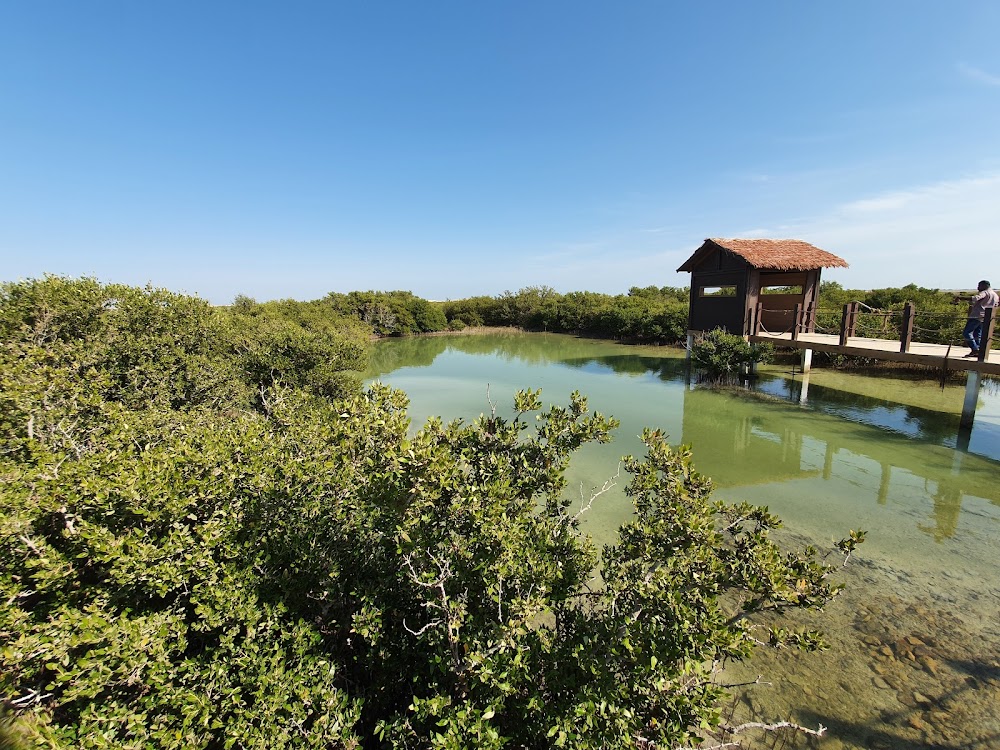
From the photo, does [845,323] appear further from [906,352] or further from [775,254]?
[775,254]

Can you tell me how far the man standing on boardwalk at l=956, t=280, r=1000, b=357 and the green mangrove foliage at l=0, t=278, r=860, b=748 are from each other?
461 inches

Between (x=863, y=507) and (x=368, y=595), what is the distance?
28.1ft

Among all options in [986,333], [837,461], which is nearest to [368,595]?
[837,461]

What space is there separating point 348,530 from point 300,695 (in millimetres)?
1068

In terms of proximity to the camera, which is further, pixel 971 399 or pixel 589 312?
pixel 589 312

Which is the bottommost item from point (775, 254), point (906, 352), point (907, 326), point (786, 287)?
point (906, 352)

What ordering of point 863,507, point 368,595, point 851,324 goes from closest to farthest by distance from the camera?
point 368,595
point 863,507
point 851,324

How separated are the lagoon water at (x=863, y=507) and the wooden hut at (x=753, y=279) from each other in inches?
101

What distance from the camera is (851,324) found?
15133 mm

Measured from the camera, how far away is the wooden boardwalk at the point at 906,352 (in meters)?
10.1

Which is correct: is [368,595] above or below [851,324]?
below


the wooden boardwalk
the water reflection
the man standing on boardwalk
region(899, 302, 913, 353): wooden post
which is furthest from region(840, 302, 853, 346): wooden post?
the man standing on boardwalk

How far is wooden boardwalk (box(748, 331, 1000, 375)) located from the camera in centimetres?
1009

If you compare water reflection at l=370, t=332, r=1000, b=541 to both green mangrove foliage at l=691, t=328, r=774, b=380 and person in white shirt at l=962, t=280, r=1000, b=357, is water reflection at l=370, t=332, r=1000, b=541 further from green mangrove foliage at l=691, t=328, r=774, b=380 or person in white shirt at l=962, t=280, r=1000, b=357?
person in white shirt at l=962, t=280, r=1000, b=357
